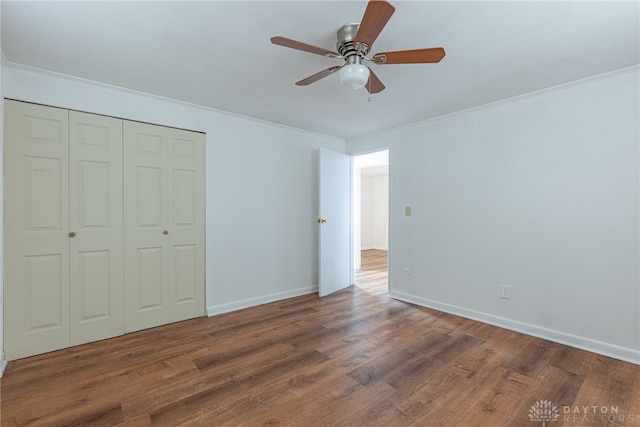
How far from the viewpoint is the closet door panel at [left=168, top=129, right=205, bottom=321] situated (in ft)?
10.4

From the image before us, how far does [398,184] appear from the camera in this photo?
406 centimetres

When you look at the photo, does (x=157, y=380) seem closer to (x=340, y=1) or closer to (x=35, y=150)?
(x=35, y=150)

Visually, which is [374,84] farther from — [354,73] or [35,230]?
[35,230]

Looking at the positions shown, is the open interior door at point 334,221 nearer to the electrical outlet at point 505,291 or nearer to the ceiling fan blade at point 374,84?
the ceiling fan blade at point 374,84

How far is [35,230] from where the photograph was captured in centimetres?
247

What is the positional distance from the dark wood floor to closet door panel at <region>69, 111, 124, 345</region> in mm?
262

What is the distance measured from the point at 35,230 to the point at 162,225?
95cm

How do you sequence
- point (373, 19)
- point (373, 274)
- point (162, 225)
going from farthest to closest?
point (373, 274), point (162, 225), point (373, 19)

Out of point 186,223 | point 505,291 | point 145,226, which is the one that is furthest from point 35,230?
point 505,291

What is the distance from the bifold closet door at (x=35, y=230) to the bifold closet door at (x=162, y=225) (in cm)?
47

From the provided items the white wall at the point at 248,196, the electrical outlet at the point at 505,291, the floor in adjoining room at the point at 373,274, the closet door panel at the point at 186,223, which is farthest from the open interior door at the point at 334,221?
the electrical outlet at the point at 505,291

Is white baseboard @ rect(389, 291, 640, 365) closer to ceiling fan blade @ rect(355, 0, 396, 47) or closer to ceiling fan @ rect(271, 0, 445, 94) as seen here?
ceiling fan @ rect(271, 0, 445, 94)

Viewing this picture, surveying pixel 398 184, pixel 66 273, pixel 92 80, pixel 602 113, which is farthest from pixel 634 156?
pixel 66 273

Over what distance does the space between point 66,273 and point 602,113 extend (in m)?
4.75
